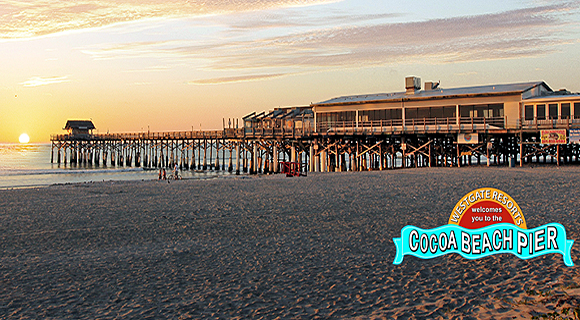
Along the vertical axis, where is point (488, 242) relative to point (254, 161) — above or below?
below

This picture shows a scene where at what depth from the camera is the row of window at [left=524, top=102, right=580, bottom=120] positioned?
2806cm

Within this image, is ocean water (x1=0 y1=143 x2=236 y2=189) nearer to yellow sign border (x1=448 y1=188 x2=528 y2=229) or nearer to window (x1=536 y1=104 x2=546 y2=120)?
window (x1=536 y1=104 x2=546 y2=120)

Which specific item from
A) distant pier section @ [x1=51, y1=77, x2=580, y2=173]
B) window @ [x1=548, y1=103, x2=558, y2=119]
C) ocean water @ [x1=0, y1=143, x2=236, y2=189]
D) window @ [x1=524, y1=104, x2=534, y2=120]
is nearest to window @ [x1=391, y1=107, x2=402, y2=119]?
distant pier section @ [x1=51, y1=77, x2=580, y2=173]

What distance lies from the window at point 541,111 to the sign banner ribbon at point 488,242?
23.4 meters

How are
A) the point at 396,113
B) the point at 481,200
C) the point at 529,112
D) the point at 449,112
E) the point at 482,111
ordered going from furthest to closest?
the point at 396,113 < the point at 449,112 < the point at 482,111 < the point at 529,112 < the point at 481,200

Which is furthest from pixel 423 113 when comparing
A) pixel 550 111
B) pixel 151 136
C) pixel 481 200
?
pixel 151 136

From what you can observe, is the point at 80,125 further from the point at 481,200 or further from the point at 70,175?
the point at 481,200

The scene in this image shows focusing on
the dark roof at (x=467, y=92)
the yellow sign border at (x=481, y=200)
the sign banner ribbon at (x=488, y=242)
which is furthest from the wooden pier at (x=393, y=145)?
the yellow sign border at (x=481, y=200)

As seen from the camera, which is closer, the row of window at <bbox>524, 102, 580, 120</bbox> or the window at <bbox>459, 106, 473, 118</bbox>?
the row of window at <bbox>524, 102, 580, 120</bbox>

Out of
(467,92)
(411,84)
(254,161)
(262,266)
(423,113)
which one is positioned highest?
(411,84)

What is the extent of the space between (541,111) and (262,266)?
1052 inches

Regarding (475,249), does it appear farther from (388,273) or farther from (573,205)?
(573,205)

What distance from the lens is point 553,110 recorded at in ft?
94.0

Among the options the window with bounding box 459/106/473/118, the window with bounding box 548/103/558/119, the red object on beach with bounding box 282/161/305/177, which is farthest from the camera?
the window with bounding box 459/106/473/118
